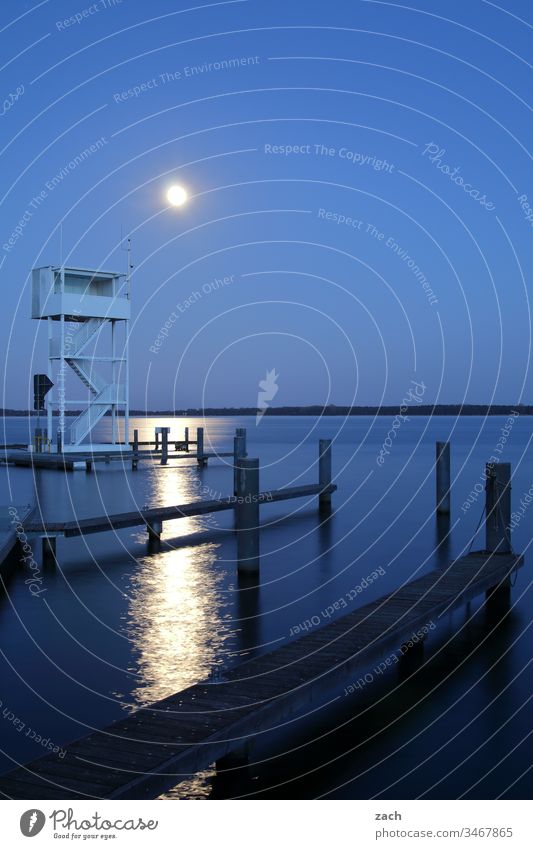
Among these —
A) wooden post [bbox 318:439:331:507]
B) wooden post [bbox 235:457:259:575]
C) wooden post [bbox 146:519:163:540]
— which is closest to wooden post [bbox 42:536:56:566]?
wooden post [bbox 146:519:163:540]

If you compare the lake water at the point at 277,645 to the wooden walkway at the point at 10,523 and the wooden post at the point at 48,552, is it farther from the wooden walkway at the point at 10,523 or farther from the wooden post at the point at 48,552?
the wooden walkway at the point at 10,523

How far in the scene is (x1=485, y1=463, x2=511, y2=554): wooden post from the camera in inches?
626

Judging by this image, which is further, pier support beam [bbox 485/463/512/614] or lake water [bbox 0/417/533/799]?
pier support beam [bbox 485/463/512/614]

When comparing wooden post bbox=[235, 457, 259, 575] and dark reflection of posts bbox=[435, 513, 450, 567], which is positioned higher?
wooden post bbox=[235, 457, 259, 575]

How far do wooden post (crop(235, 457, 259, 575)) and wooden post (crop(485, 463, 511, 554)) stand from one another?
A: 424 centimetres

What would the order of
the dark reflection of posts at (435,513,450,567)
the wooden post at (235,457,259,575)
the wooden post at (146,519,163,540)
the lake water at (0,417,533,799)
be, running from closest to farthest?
1. the lake water at (0,417,533,799)
2. the wooden post at (235,457,259,575)
3. the dark reflection of posts at (435,513,450,567)
4. the wooden post at (146,519,163,540)

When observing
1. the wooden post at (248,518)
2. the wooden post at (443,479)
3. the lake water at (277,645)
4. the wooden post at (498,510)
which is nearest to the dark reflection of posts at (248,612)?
the lake water at (277,645)

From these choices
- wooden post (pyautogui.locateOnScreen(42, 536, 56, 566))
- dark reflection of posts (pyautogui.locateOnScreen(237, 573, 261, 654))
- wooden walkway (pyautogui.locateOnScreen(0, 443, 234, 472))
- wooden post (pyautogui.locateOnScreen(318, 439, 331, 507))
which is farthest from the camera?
wooden walkway (pyautogui.locateOnScreen(0, 443, 234, 472))

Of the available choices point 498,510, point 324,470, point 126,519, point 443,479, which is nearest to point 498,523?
point 498,510

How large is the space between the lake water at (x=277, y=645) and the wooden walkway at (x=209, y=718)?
60cm

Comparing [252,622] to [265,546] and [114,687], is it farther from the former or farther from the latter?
[265,546]

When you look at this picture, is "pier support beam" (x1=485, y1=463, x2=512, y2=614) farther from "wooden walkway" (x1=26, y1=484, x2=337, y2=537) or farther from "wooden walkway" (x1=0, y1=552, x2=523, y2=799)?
"wooden walkway" (x1=26, y1=484, x2=337, y2=537)

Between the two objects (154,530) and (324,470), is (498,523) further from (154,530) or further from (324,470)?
(324,470)

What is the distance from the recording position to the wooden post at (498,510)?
1589 cm
